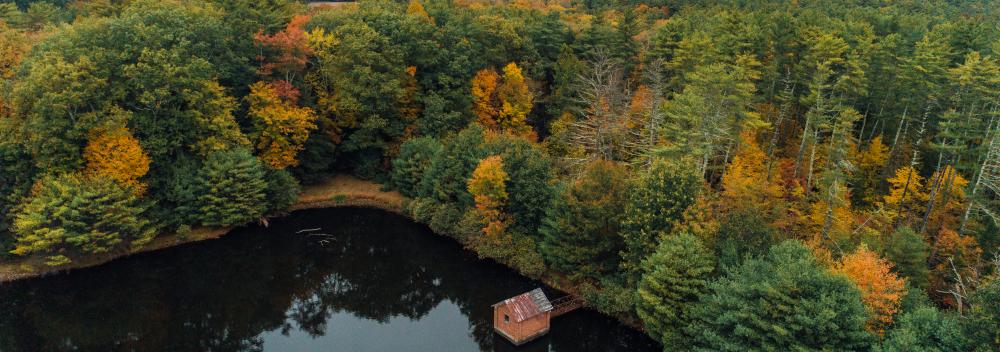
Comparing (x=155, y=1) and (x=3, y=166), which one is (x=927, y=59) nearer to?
(x=155, y=1)

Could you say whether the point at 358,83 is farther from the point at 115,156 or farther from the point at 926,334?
the point at 926,334

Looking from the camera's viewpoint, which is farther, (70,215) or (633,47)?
(633,47)

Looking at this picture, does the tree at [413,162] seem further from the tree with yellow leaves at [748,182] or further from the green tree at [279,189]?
the tree with yellow leaves at [748,182]

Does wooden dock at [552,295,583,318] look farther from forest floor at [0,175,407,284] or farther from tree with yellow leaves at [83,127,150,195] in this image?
tree with yellow leaves at [83,127,150,195]

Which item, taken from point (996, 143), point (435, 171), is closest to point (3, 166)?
point (435, 171)

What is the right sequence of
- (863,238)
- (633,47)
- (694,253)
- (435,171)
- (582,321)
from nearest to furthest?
1. (694,253)
2. (863,238)
3. (582,321)
4. (435,171)
5. (633,47)

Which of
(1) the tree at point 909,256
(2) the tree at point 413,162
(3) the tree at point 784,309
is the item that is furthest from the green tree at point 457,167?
(1) the tree at point 909,256

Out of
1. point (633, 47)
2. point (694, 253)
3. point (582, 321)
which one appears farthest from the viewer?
point (633, 47)
